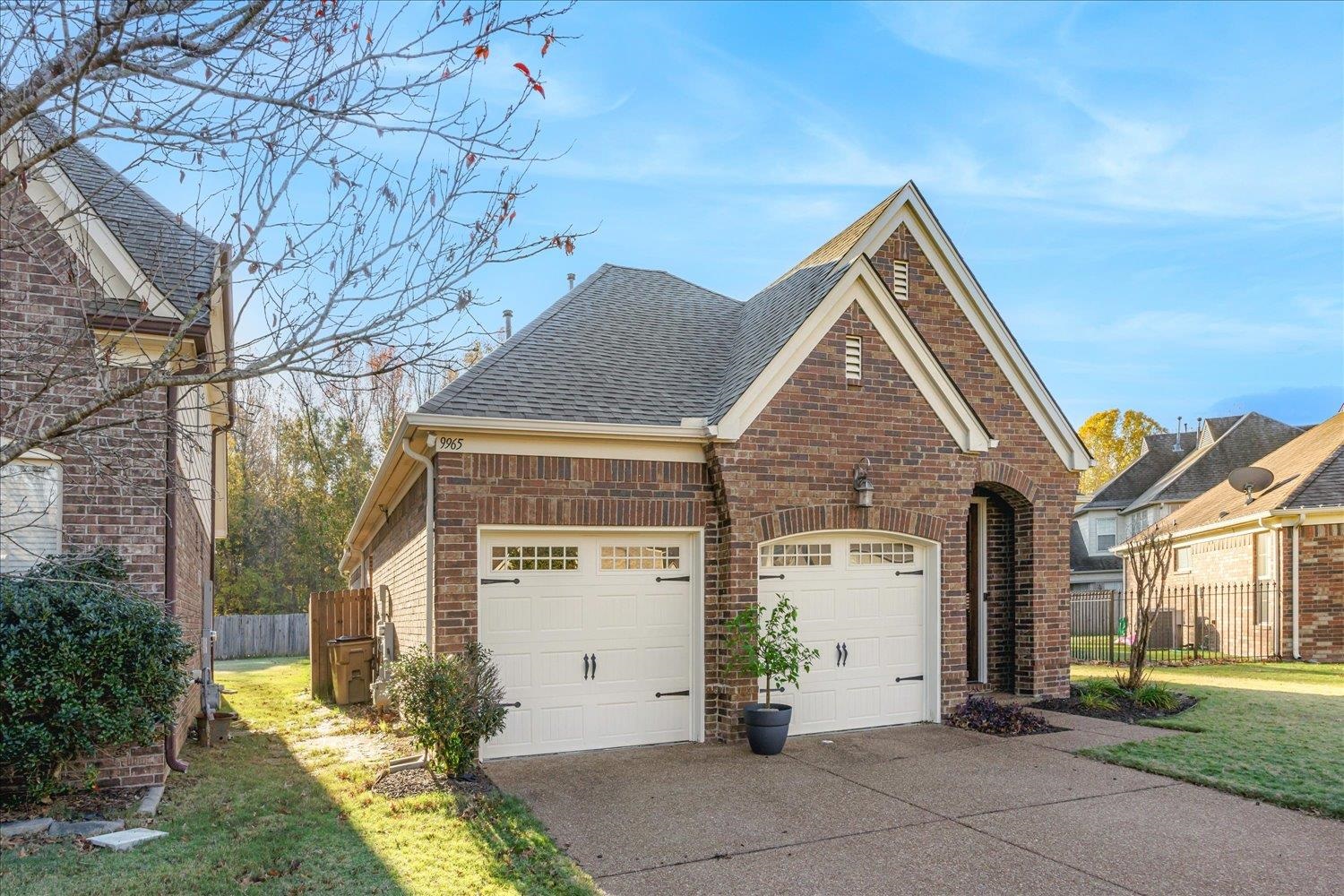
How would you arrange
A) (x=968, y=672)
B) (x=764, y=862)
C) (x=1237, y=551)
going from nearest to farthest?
(x=764, y=862)
(x=968, y=672)
(x=1237, y=551)

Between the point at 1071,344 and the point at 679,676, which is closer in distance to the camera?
the point at 679,676

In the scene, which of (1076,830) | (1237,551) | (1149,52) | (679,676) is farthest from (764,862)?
(1237,551)

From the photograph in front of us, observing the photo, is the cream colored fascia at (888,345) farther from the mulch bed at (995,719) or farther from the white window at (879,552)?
the mulch bed at (995,719)

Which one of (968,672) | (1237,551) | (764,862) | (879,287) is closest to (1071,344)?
(1237,551)

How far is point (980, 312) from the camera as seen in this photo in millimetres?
13086

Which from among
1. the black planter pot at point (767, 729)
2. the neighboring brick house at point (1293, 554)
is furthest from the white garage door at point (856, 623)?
the neighboring brick house at point (1293, 554)

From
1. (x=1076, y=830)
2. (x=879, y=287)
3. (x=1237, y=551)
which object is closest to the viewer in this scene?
(x=1076, y=830)

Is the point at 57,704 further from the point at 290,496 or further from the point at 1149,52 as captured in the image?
the point at 290,496

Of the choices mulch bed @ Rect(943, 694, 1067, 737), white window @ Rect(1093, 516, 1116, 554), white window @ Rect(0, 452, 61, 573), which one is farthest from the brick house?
white window @ Rect(1093, 516, 1116, 554)

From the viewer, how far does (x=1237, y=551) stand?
21625mm

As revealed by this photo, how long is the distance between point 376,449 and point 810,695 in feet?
75.4

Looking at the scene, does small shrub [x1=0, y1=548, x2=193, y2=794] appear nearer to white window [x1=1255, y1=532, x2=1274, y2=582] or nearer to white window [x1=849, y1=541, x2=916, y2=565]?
white window [x1=849, y1=541, x2=916, y2=565]

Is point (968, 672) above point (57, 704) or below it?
below

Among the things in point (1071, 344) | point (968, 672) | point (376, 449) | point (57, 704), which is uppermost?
point (1071, 344)
